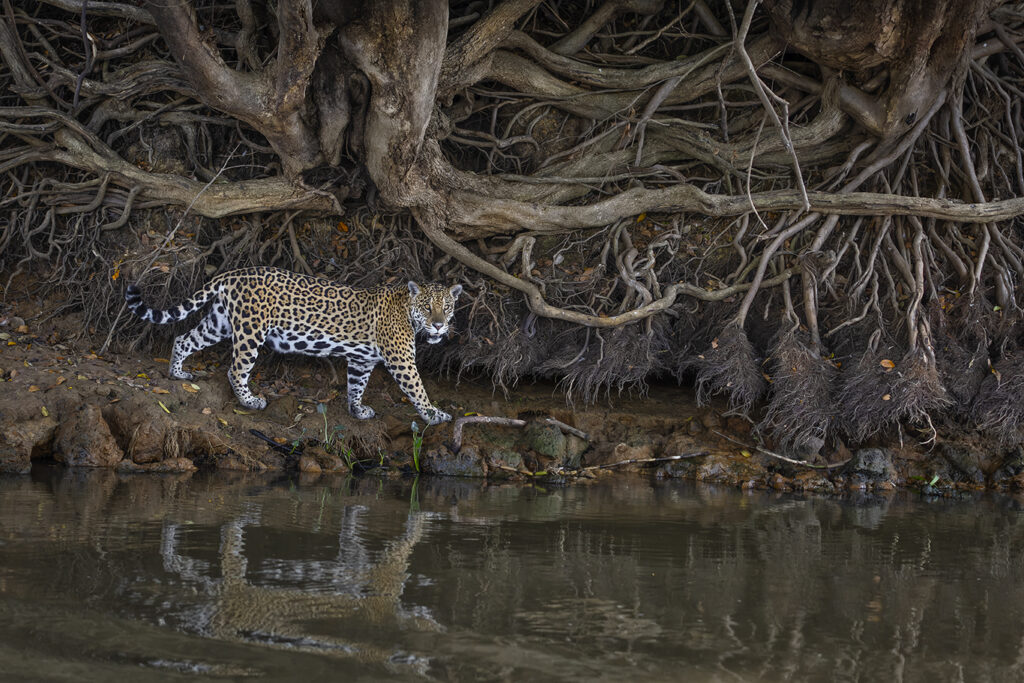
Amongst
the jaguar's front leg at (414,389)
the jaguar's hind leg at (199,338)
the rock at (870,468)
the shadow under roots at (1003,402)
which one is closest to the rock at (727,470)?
the rock at (870,468)

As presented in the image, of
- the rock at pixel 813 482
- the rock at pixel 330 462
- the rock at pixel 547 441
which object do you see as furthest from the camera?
the rock at pixel 547 441

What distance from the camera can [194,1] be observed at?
8820mm

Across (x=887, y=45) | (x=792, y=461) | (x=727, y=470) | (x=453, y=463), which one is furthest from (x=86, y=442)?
(x=887, y=45)

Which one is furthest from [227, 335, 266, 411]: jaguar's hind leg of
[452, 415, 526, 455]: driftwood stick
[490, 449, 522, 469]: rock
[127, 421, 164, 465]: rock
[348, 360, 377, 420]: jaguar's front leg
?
[490, 449, 522, 469]: rock

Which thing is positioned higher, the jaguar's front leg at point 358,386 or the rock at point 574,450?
the jaguar's front leg at point 358,386

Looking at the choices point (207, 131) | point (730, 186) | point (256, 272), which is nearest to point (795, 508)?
point (730, 186)

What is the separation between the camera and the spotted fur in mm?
8617

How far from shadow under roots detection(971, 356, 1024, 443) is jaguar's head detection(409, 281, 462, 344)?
4.98m

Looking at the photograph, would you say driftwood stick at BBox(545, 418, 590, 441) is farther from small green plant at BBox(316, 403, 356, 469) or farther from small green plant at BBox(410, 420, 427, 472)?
small green plant at BBox(316, 403, 356, 469)

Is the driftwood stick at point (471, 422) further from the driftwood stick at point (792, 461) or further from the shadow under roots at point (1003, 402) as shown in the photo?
the shadow under roots at point (1003, 402)

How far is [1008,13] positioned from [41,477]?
366 inches

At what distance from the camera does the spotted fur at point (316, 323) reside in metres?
8.62

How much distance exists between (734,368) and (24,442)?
19.7ft

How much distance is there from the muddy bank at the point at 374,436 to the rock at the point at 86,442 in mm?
10
